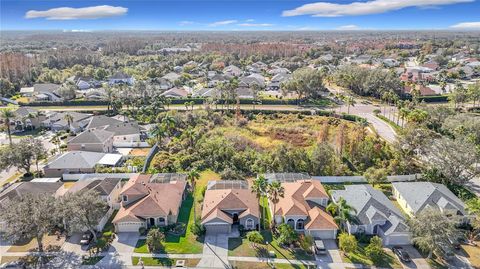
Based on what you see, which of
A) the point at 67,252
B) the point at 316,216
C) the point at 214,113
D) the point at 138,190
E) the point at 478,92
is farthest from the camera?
the point at 478,92

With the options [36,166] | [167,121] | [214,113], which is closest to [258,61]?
[214,113]

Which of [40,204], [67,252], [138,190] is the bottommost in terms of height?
[67,252]

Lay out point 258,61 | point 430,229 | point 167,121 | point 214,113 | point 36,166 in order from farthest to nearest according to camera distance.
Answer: point 258,61 → point 214,113 → point 167,121 → point 36,166 → point 430,229

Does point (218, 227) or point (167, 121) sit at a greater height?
point (167, 121)

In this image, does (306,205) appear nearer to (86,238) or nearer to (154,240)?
(154,240)

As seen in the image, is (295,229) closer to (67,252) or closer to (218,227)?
(218,227)

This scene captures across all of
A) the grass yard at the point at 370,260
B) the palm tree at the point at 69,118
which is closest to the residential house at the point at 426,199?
the grass yard at the point at 370,260

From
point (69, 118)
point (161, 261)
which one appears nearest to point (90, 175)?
point (161, 261)
